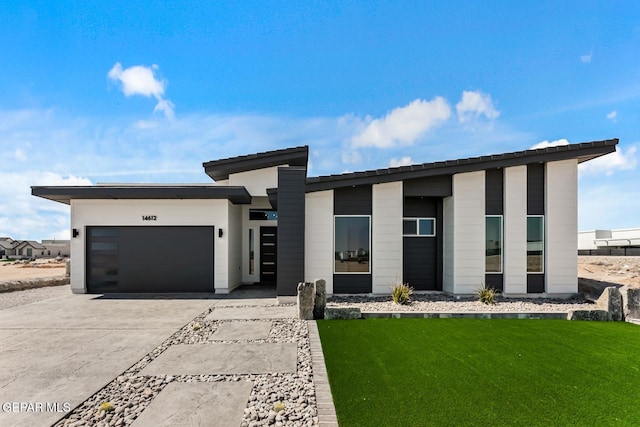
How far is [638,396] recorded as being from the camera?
11.9ft

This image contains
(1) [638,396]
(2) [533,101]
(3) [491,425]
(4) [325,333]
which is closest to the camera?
(3) [491,425]

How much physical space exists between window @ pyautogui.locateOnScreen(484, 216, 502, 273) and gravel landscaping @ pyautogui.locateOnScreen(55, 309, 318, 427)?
7.18 meters

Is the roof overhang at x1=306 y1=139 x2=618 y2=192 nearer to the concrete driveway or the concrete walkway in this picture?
the concrete walkway

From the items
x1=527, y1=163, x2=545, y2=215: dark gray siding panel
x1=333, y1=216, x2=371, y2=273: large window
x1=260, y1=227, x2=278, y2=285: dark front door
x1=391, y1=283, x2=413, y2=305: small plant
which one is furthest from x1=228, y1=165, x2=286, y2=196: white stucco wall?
x1=527, y1=163, x2=545, y2=215: dark gray siding panel

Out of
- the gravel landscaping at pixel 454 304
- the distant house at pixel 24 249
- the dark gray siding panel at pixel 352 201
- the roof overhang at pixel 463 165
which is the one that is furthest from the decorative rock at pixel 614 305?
the distant house at pixel 24 249

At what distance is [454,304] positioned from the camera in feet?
28.1

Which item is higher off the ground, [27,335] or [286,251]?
[286,251]

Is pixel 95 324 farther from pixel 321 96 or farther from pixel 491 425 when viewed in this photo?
pixel 321 96

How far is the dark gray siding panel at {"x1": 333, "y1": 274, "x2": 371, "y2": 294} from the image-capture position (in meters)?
9.59

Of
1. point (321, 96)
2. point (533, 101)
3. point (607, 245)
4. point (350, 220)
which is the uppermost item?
point (321, 96)

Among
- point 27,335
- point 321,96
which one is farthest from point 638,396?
point 321,96

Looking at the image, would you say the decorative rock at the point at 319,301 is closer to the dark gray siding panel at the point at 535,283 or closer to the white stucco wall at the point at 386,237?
the white stucco wall at the point at 386,237

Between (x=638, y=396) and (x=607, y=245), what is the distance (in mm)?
42303

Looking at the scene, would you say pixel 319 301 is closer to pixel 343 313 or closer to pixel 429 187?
pixel 343 313
